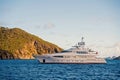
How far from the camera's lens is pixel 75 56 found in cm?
14475

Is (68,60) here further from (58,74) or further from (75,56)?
(58,74)

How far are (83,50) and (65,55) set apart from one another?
31.7 ft

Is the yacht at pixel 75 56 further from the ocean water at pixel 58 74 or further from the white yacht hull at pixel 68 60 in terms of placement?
the ocean water at pixel 58 74

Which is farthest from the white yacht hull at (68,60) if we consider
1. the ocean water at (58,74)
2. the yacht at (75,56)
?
the ocean water at (58,74)

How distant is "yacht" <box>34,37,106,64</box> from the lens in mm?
143500

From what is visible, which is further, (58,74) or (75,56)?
(75,56)

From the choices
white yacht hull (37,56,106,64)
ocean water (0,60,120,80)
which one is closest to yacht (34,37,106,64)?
white yacht hull (37,56,106,64)

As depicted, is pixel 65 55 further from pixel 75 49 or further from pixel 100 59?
pixel 100 59

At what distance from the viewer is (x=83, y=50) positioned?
485ft

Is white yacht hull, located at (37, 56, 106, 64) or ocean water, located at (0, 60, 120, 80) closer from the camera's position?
ocean water, located at (0, 60, 120, 80)

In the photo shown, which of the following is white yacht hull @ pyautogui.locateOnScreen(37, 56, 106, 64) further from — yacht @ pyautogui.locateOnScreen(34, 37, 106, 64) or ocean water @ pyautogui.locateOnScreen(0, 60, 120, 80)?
ocean water @ pyautogui.locateOnScreen(0, 60, 120, 80)

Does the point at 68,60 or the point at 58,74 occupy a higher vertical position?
the point at 68,60

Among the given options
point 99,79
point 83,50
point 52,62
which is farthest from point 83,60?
point 99,79

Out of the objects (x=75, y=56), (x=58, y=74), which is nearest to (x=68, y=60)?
(x=75, y=56)
